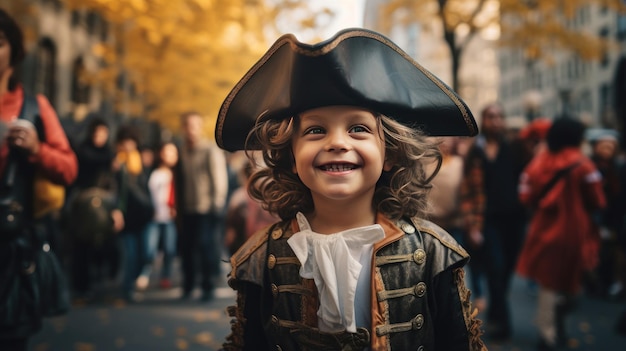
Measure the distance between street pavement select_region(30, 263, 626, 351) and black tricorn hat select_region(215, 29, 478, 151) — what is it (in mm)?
3805

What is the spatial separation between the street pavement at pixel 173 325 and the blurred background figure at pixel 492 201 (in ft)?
2.41

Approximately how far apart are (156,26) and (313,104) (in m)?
10.7

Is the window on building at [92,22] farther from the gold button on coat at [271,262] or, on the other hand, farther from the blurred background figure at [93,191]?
the gold button on coat at [271,262]

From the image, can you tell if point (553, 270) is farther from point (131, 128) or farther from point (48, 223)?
point (131, 128)

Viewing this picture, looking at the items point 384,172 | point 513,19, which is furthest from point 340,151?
point 513,19

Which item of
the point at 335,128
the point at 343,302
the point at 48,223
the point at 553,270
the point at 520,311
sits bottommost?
the point at 520,311

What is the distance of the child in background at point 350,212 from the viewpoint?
1.97 meters

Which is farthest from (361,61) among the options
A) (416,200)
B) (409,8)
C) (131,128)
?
(409,8)

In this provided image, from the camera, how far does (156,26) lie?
11.9 meters

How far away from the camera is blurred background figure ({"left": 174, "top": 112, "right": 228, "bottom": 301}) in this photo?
25.7 feet

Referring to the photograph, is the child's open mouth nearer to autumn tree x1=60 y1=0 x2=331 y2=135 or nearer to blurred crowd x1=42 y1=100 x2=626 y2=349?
blurred crowd x1=42 y1=100 x2=626 y2=349

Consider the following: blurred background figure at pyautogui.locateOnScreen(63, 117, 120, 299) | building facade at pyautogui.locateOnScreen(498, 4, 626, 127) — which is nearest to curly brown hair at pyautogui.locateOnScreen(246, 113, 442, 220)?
blurred background figure at pyautogui.locateOnScreen(63, 117, 120, 299)

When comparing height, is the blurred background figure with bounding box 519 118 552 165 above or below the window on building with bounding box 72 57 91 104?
below

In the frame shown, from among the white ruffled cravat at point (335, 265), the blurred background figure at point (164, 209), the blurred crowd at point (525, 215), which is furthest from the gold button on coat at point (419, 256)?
the blurred background figure at point (164, 209)
